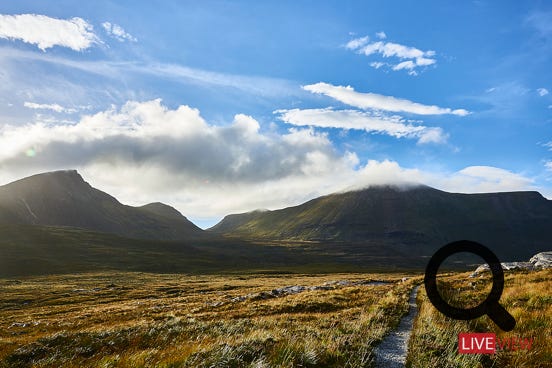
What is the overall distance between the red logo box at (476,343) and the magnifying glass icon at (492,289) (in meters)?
1.23

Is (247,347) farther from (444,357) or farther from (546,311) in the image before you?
(546,311)

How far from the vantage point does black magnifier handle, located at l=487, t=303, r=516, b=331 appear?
13.4 meters

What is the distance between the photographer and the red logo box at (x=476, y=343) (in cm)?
1052

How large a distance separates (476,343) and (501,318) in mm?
5307

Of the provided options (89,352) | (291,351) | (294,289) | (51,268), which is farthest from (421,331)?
(51,268)

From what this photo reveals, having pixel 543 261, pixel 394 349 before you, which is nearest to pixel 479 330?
pixel 394 349

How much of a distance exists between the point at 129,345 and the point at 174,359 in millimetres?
9283

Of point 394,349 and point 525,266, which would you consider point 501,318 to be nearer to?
point 394,349

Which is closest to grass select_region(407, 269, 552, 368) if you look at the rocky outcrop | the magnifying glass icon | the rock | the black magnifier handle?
the black magnifier handle

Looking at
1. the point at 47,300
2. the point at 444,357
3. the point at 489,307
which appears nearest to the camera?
the point at 444,357

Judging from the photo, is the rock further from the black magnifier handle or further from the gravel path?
the gravel path

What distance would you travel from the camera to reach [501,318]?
15.1 m

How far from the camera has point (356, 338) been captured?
1312 centimetres

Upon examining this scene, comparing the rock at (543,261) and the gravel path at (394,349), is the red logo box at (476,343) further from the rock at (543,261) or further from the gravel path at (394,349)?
the rock at (543,261)
